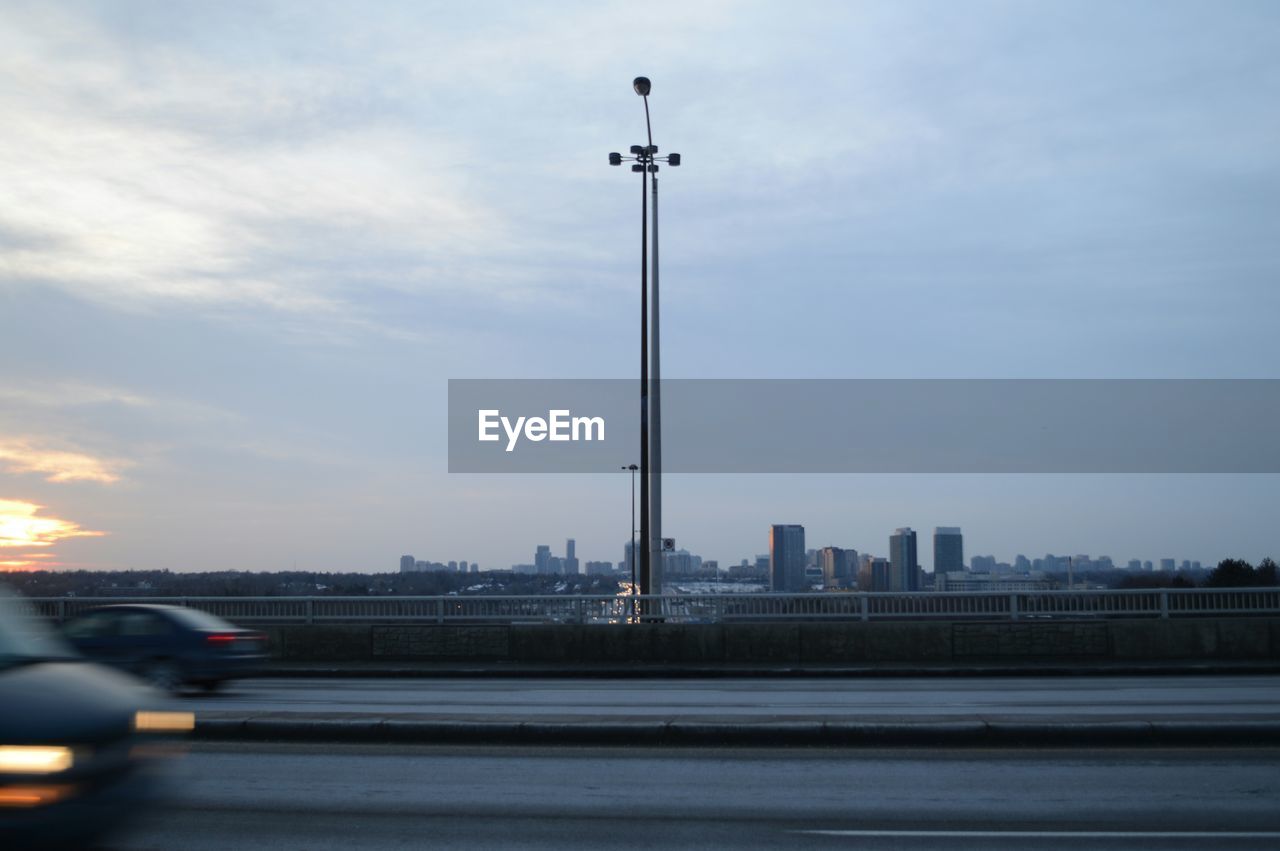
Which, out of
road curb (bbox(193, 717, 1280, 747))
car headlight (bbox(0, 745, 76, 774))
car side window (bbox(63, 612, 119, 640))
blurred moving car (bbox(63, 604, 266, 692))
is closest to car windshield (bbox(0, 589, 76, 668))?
car headlight (bbox(0, 745, 76, 774))

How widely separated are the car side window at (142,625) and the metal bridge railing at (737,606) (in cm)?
547

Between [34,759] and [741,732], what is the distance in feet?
23.3

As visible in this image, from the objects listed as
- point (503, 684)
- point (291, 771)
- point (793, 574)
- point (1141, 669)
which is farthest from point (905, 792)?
point (793, 574)

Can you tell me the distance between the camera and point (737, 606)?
2183 cm

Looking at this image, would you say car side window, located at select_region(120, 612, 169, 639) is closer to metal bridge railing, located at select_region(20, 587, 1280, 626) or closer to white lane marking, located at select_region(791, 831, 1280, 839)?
metal bridge railing, located at select_region(20, 587, 1280, 626)

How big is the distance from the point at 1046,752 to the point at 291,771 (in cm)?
716

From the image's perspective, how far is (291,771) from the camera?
10.2m

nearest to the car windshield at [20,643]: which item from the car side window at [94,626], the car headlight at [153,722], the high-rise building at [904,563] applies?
the car headlight at [153,722]

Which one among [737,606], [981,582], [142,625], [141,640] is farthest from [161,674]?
[981,582]

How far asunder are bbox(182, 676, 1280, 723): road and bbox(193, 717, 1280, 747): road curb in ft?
1.20

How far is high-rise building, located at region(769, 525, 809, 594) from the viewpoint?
3428 centimetres

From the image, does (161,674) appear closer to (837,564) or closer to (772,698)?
(772,698)

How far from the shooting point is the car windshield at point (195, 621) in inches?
669

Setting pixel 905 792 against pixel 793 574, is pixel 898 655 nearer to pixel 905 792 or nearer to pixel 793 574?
pixel 905 792
